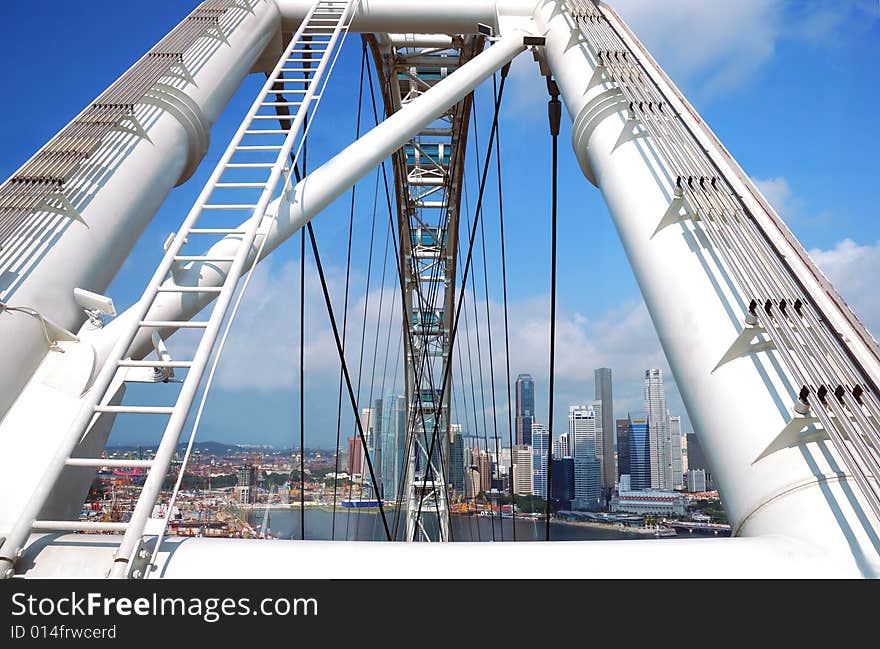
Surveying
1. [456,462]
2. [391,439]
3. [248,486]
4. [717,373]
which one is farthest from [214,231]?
[456,462]

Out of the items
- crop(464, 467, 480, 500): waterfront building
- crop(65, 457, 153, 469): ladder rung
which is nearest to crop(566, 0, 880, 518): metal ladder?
crop(65, 457, 153, 469): ladder rung

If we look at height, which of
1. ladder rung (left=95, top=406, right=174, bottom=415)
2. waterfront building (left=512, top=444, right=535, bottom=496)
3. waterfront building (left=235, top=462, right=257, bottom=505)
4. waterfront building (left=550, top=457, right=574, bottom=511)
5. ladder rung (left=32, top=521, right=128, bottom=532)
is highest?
waterfront building (left=512, top=444, right=535, bottom=496)

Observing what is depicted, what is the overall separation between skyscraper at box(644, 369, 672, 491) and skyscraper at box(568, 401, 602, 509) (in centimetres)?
343

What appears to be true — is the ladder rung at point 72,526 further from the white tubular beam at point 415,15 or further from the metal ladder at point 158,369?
the white tubular beam at point 415,15

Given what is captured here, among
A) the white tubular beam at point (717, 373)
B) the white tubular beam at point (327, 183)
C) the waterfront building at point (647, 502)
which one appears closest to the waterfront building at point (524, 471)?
the waterfront building at point (647, 502)

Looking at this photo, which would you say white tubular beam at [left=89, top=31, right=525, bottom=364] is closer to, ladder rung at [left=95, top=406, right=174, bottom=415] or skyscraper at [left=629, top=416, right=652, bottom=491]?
ladder rung at [left=95, top=406, right=174, bottom=415]

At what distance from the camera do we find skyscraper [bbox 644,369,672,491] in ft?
103

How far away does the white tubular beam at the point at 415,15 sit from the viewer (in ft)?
20.0

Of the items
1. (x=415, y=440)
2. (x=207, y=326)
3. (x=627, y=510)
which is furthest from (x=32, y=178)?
(x=627, y=510)

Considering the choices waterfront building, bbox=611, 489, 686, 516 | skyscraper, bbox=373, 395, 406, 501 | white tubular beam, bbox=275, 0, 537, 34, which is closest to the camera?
white tubular beam, bbox=275, 0, 537, 34

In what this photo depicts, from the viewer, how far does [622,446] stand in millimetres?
39812

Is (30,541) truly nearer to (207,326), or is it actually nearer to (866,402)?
(207,326)

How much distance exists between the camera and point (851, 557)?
1.70m

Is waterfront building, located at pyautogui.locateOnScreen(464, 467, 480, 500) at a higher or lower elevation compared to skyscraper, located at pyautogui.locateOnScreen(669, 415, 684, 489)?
lower
